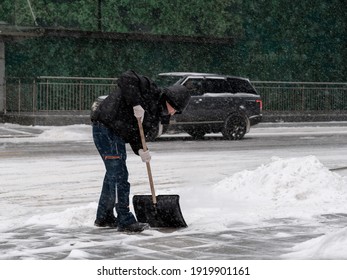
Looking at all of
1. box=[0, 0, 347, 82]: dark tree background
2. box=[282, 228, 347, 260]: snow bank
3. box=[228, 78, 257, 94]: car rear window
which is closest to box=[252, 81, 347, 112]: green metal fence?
box=[0, 0, 347, 82]: dark tree background

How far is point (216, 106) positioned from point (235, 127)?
85 cm

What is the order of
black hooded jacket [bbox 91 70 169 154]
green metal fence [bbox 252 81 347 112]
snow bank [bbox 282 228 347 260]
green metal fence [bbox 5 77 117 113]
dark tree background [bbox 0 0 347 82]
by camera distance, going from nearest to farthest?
snow bank [bbox 282 228 347 260] < black hooded jacket [bbox 91 70 169 154] < green metal fence [bbox 5 77 117 113] < dark tree background [bbox 0 0 347 82] < green metal fence [bbox 252 81 347 112]

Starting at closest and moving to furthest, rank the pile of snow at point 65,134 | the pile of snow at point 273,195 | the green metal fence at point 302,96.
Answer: the pile of snow at point 273,195 → the pile of snow at point 65,134 → the green metal fence at point 302,96

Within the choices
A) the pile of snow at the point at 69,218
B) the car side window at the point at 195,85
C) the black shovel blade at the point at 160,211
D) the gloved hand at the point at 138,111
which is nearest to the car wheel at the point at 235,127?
the car side window at the point at 195,85

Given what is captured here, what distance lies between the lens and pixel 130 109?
8852mm

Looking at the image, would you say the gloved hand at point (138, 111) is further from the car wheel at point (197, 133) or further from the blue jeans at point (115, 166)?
the car wheel at point (197, 133)

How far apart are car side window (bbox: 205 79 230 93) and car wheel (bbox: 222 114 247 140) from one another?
81cm

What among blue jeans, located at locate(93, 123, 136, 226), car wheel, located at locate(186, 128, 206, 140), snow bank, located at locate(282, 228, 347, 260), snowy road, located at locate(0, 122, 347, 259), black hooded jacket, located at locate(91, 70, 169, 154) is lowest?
car wheel, located at locate(186, 128, 206, 140)

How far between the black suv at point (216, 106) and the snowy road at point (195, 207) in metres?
4.10

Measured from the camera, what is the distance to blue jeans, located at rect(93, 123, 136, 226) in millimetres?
8984

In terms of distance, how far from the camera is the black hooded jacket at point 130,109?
8.73 meters

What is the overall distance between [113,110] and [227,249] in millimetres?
1811

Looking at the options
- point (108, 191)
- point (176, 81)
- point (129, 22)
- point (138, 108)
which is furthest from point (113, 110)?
point (129, 22)

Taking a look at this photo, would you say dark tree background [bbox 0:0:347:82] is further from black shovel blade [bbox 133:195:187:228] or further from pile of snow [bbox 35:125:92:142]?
black shovel blade [bbox 133:195:187:228]
